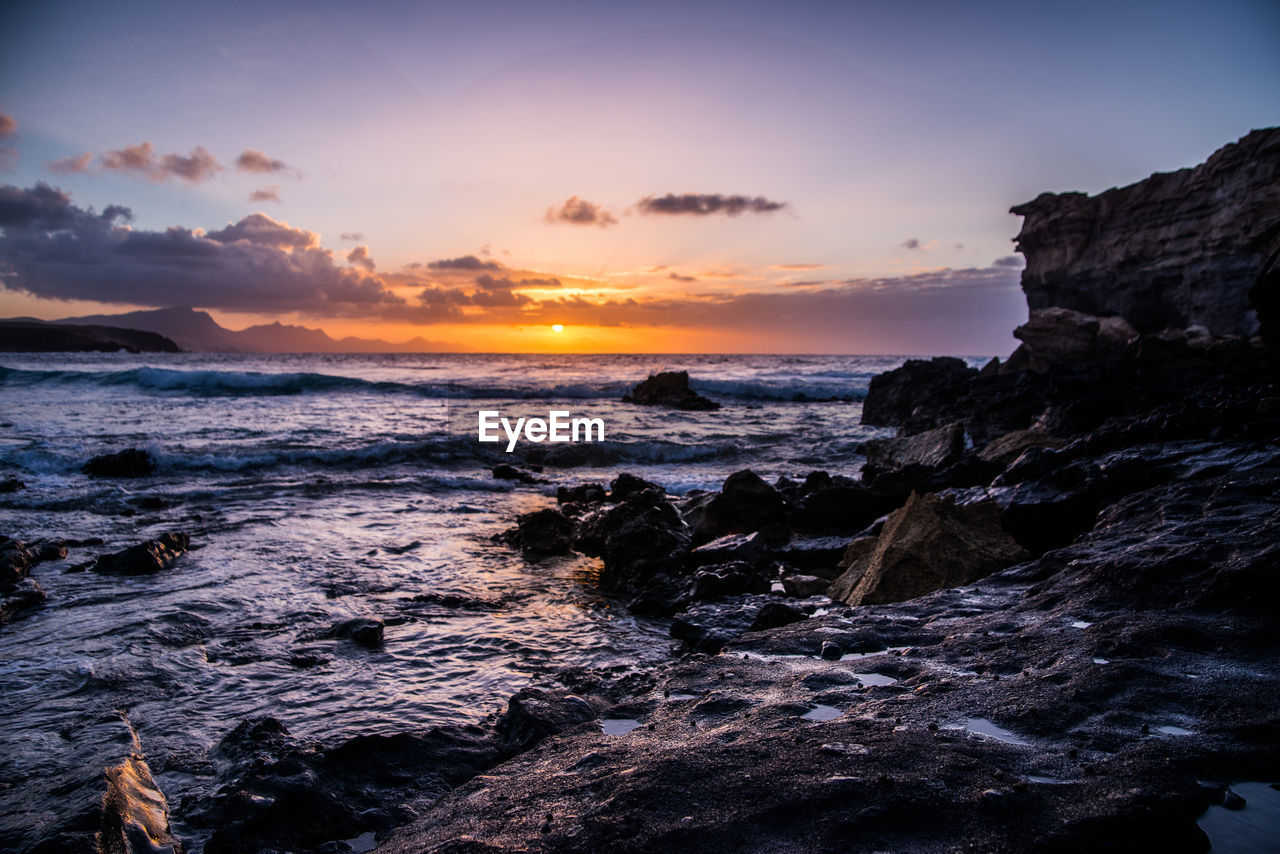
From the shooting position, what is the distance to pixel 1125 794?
2.00m

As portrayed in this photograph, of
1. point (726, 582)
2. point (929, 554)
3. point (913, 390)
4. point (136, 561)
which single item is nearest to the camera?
point (929, 554)

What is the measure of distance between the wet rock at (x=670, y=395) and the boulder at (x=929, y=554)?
26.1m

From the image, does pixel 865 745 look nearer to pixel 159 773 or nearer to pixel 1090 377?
pixel 159 773

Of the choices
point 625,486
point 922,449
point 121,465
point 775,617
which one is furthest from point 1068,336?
point 121,465

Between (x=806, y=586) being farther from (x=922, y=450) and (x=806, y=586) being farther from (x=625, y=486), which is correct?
(x=922, y=450)

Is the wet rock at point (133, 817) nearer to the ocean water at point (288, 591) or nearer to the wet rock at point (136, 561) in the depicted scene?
the ocean water at point (288, 591)

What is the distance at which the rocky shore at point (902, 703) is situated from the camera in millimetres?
2098

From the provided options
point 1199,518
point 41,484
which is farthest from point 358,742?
point 41,484

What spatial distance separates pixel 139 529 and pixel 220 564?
2.69 metres

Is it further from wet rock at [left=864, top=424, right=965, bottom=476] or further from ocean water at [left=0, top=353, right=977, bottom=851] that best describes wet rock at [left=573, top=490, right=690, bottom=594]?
wet rock at [left=864, top=424, right=965, bottom=476]

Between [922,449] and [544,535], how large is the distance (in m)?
7.72

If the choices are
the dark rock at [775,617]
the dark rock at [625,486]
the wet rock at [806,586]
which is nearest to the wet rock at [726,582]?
the wet rock at [806,586]

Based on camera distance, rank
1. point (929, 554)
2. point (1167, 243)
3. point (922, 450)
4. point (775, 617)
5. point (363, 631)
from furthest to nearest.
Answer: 1. point (1167, 243)
2. point (922, 450)
3. point (929, 554)
4. point (363, 631)
5. point (775, 617)

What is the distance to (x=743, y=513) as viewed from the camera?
8406 mm
